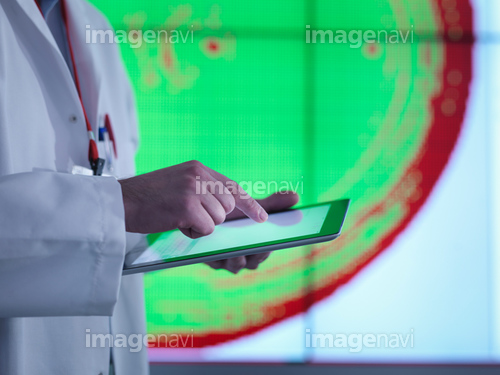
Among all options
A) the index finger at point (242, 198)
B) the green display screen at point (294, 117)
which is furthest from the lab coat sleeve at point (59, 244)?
the green display screen at point (294, 117)

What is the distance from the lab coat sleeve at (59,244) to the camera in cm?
55

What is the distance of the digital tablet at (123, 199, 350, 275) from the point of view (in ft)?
1.86

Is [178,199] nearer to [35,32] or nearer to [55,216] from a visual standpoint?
[55,216]

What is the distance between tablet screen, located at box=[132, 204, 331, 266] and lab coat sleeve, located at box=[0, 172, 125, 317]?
2.3 inches

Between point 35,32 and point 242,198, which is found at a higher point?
point 35,32

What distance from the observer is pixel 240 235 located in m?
0.72

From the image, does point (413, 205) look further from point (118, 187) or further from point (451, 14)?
point (118, 187)

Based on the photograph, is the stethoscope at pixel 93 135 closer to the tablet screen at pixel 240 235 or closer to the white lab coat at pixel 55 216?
the white lab coat at pixel 55 216

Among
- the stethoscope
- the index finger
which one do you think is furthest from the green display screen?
the index finger

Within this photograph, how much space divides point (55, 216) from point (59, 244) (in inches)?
1.5

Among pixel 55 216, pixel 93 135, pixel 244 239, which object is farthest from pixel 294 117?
pixel 55 216

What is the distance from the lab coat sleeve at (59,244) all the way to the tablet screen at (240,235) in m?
0.06

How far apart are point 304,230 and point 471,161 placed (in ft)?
5.05

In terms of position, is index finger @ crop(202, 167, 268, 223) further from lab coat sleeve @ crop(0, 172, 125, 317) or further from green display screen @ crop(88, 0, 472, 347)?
green display screen @ crop(88, 0, 472, 347)
